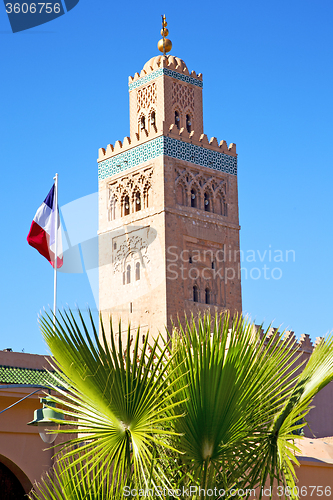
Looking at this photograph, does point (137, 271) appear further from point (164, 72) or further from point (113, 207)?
point (164, 72)

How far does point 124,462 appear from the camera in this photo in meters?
5.06

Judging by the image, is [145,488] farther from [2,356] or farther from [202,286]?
[202,286]

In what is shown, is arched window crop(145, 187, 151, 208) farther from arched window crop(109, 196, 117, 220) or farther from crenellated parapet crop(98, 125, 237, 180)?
arched window crop(109, 196, 117, 220)

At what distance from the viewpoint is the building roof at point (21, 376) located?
1024 cm

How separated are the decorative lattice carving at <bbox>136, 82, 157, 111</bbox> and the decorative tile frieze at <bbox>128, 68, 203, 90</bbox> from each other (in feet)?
0.70

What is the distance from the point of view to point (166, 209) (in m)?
23.8

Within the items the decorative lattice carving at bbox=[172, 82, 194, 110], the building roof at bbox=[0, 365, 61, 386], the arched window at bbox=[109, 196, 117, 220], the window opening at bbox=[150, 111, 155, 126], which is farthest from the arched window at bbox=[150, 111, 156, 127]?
the building roof at bbox=[0, 365, 61, 386]

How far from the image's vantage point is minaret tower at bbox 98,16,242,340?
2378 cm

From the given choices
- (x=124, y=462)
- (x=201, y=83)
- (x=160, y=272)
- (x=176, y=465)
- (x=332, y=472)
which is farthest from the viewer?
(x=201, y=83)

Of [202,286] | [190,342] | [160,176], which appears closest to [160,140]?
[160,176]

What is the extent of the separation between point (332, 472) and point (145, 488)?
31.6 feet

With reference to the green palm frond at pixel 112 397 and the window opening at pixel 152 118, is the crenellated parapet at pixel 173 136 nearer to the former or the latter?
the window opening at pixel 152 118

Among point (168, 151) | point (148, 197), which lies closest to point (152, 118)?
point (168, 151)

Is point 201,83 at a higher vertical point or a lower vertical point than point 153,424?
higher
